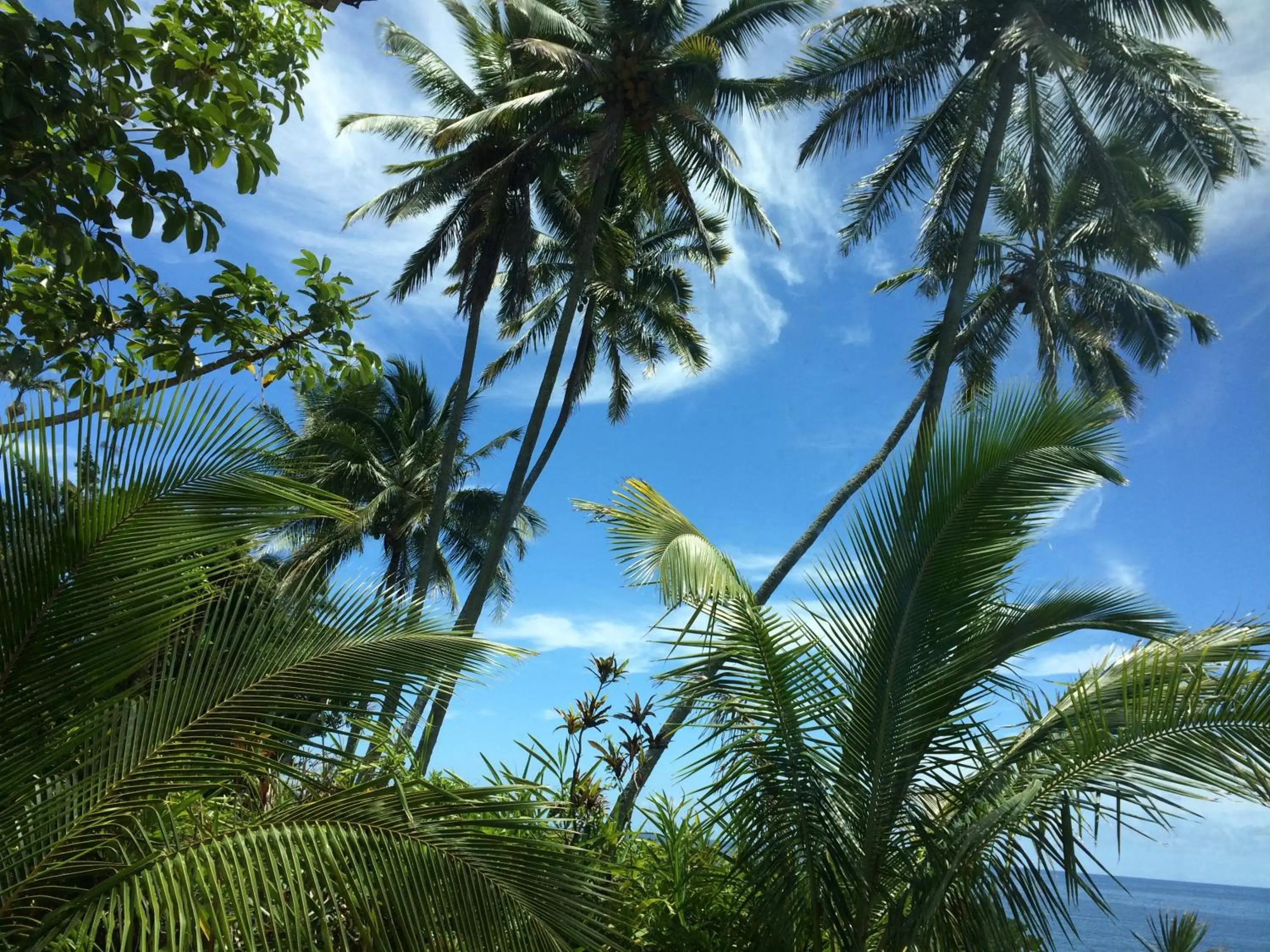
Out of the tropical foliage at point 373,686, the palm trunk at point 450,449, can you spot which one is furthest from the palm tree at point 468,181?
the tropical foliage at point 373,686

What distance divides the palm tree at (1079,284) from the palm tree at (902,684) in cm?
1178

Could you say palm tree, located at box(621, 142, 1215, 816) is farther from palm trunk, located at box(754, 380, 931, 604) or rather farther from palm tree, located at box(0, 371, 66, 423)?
palm tree, located at box(0, 371, 66, 423)

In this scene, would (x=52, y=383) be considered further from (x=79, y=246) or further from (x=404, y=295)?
(x=404, y=295)

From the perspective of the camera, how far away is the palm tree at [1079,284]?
55.7 feet

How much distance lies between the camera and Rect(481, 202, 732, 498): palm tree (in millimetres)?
20969

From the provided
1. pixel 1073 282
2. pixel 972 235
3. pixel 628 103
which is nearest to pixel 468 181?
pixel 628 103

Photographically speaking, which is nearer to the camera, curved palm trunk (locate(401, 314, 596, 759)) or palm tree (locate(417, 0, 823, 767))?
palm tree (locate(417, 0, 823, 767))

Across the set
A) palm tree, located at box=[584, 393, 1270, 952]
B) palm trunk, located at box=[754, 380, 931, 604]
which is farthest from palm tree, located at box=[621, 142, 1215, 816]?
palm tree, located at box=[584, 393, 1270, 952]

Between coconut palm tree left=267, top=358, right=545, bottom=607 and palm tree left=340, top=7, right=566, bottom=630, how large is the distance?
6515 millimetres

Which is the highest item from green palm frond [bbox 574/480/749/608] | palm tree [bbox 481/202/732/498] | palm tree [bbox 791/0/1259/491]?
palm tree [bbox 481/202/732/498]

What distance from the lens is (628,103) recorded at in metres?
15.3

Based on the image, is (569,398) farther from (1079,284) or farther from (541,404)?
(1079,284)

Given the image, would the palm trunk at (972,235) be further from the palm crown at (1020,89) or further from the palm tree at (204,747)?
the palm tree at (204,747)

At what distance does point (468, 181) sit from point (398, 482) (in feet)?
32.4
